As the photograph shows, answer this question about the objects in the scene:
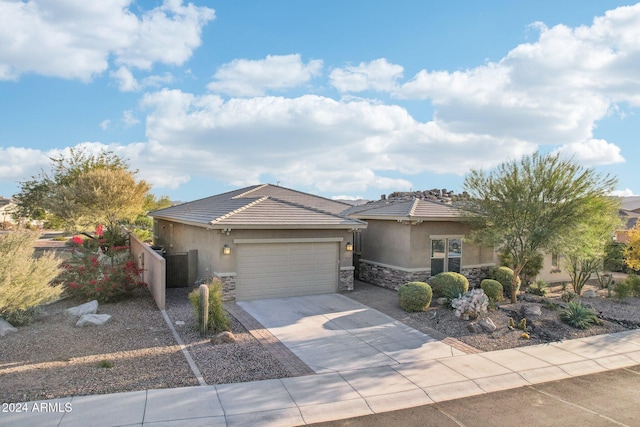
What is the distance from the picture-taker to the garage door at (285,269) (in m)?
13.4

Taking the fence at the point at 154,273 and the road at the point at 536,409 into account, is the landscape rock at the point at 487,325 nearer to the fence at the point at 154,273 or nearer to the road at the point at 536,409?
the road at the point at 536,409

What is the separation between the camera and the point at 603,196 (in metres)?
13.2

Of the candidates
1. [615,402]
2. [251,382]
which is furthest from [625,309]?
[251,382]

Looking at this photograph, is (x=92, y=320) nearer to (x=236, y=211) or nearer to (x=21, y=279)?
(x=21, y=279)

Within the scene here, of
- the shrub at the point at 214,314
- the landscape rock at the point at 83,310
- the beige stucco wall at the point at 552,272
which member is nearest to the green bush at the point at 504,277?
the beige stucco wall at the point at 552,272

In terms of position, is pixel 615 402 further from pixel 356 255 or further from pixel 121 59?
pixel 121 59

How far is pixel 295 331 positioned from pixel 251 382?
10.5ft

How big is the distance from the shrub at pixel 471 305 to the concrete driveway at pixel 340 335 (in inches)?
74.8

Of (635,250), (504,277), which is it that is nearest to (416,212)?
(504,277)

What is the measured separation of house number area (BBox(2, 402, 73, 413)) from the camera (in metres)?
6.00

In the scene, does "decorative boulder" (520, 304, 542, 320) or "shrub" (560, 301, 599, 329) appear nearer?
"shrub" (560, 301, 599, 329)

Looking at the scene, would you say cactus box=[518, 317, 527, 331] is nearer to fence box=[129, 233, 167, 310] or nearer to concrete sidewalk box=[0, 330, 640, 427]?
concrete sidewalk box=[0, 330, 640, 427]

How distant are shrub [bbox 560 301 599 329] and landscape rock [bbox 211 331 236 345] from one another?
9.26 metres

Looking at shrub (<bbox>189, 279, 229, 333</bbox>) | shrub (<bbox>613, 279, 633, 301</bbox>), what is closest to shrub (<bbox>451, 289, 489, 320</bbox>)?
shrub (<bbox>189, 279, 229, 333</bbox>)
